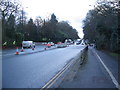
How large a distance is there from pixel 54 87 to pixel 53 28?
82.4m

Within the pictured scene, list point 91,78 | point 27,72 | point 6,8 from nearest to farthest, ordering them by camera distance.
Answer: point 91,78, point 27,72, point 6,8

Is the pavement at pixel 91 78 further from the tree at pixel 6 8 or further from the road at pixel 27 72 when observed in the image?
the tree at pixel 6 8

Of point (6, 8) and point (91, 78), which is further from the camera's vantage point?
point (6, 8)

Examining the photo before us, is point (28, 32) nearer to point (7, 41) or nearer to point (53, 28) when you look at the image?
point (53, 28)

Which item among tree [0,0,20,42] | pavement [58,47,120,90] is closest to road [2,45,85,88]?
pavement [58,47,120,90]

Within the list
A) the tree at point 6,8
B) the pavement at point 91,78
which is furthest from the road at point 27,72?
the tree at point 6,8

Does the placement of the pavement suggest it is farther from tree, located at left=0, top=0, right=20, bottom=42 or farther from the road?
tree, located at left=0, top=0, right=20, bottom=42

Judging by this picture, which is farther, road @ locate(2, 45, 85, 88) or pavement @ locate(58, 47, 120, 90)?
road @ locate(2, 45, 85, 88)

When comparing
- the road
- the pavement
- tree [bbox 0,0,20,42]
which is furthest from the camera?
tree [bbox 0,0,20,42]

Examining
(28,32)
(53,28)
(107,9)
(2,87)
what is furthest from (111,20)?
(53,28)

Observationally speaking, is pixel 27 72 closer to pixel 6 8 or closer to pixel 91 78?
pixel 91 78

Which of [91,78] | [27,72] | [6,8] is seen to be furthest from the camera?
[6,8]

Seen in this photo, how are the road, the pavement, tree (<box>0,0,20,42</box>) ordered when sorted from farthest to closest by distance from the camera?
tree (<box>0,0,20,42</box>) → the road → the pavement

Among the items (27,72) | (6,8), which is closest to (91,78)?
(27,72)
